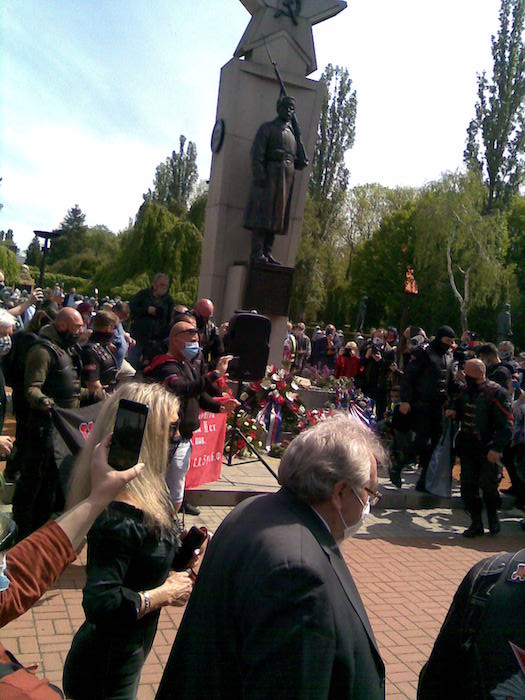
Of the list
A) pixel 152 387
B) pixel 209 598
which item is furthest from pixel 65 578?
pixel 209 598

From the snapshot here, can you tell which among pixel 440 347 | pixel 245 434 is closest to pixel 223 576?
pixel 440 347

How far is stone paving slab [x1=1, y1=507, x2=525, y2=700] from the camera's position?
3896mm

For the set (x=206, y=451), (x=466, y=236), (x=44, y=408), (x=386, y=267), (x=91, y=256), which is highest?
(x=466, y=236)

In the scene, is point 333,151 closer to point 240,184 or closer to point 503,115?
point 503,115

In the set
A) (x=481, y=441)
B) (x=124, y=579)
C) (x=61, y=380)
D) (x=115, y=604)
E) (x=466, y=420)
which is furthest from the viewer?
(x=466, y=420)

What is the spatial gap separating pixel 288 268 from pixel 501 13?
35.7 m

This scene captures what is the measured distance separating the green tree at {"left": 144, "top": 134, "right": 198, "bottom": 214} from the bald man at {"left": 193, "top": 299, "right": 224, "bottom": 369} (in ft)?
181

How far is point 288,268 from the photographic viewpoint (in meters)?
12.5

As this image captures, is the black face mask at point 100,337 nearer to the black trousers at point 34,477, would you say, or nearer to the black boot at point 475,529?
the black trousers at point 34,477

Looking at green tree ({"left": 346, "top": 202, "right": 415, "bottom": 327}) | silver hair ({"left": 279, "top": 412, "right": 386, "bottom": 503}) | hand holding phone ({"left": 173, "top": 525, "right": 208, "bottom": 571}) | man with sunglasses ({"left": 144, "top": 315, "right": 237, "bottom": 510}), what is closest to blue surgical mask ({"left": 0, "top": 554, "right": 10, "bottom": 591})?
silver hair ({"left": 279, "top": 412, "right": 386, "bottom": 503})

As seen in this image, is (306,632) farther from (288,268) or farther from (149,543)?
(288,268)

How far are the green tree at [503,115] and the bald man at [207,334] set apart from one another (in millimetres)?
35583

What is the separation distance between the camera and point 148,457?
2.47 metres

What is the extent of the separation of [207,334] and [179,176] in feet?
185
